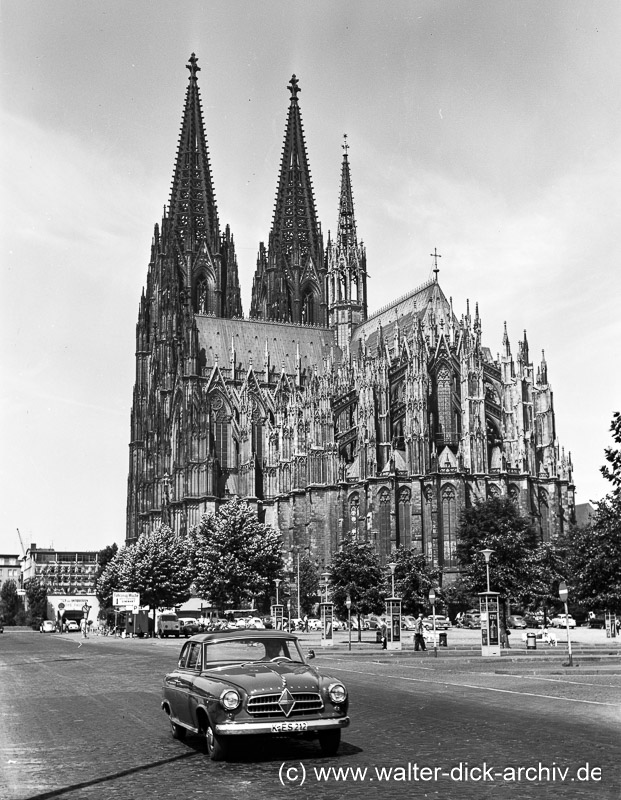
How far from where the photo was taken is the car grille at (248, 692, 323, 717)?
12.6 meters

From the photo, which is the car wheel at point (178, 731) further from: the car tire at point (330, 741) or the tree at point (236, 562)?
the tree at point (236, 562)

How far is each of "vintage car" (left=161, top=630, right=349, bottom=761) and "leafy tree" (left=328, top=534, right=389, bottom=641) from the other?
53780 mm

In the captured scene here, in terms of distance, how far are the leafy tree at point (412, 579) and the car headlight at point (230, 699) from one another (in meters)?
60.2

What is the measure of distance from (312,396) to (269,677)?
95.7 m

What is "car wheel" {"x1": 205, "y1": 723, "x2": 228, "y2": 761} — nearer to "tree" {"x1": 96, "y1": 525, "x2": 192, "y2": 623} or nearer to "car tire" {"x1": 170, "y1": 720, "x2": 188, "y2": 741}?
"car tire" {"x1": 170, "y1": 720, "x2": 188, "y2": 741}

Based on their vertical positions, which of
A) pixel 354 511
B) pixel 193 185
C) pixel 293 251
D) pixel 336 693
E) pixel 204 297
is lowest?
pixel 336 693

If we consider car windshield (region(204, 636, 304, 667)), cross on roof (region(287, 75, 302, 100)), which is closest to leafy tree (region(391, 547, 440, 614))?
car windshield (region(204, 636, 304, 667))

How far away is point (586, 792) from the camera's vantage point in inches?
415

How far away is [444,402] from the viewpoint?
9650 centimetres

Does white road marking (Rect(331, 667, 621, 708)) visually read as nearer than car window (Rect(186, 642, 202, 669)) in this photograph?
No

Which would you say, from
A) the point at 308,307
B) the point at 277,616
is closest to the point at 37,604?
the point at 308,307

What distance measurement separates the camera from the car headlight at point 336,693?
1291 cm

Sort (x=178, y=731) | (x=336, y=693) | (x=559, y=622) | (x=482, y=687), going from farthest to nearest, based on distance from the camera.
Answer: (x=559, y=622), (x=482, y=687), (x=178, y=731), (x=336, y=693)

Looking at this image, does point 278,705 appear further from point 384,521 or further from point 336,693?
point 384,521
